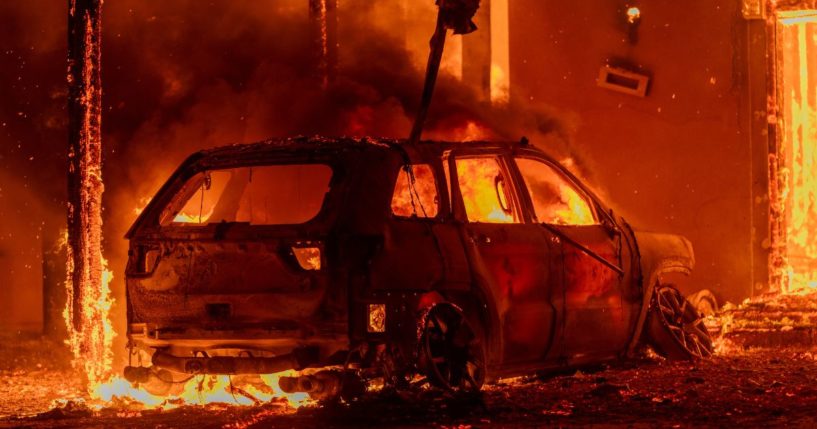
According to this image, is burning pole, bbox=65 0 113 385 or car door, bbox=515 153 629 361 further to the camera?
burning pole, bbox=65 0 113 385

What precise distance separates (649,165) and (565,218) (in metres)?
4.60

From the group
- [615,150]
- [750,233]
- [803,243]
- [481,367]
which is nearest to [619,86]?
[615,150]

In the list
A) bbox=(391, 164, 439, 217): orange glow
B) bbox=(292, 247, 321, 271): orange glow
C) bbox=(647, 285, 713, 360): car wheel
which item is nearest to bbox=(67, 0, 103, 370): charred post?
bbox=(292, 247, 321, 271): orange glow

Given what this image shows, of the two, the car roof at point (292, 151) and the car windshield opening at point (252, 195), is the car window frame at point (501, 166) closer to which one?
the car roof at point (292, 151)

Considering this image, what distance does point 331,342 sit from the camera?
25.1 feet

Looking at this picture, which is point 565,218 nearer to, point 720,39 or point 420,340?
point 420,340

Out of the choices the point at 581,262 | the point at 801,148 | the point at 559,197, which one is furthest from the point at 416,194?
the point at 801,148

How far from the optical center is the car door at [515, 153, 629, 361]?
9.08 m

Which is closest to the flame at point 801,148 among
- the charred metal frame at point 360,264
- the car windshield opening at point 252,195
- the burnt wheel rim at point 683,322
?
the burnt wheel rim at point 683,322

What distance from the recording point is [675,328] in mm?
10391

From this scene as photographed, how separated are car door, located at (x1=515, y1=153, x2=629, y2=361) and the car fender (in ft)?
0.74

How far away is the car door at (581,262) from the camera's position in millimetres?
9078

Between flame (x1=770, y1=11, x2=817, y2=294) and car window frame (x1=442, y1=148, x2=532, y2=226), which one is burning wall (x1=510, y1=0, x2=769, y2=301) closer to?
flame (x1=770, y1=11, x2=817, y2=294)

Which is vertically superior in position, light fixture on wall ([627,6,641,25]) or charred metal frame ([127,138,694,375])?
light fixture on wall ([627,6,641,25])
